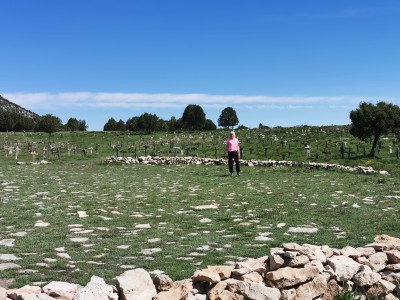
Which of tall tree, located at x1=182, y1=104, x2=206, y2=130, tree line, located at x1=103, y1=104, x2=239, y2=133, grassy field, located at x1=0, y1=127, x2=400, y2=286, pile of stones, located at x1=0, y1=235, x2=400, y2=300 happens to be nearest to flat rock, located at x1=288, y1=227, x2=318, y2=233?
grassy field, located at x1=0, y1=127, x2=400, y2=286

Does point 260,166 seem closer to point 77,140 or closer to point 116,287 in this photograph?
point 116,287

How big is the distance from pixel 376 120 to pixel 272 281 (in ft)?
109

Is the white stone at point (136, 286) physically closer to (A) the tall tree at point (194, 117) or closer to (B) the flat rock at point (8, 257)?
(B) the flat rock at point (8, 257)

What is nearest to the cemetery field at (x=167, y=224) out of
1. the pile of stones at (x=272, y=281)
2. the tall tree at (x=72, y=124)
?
the pile of stones at (x=272, y=281)

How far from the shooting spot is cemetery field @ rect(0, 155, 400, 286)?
20.2 ft

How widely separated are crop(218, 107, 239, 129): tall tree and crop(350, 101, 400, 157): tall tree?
62380 millimetres

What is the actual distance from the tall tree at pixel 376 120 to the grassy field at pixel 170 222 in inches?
795

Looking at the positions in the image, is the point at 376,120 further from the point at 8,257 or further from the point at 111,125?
the point at 111,125

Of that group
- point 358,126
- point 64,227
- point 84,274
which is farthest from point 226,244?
point 358,126

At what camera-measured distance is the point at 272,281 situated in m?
4.95

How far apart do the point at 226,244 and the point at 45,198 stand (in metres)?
7.31

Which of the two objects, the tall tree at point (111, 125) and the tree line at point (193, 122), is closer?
the tree line at point (193, 122)

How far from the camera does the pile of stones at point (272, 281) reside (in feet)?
14.7

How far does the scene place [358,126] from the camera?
3622 cm
